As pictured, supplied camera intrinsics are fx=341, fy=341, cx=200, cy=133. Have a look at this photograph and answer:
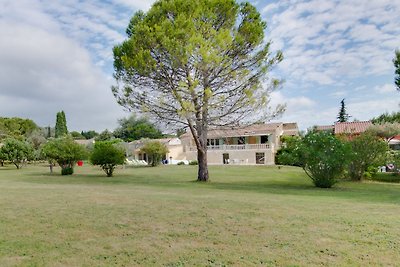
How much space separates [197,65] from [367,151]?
39.2 ft

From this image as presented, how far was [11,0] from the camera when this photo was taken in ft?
40.0

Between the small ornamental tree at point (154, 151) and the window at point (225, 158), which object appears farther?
the window at point (225, 158)

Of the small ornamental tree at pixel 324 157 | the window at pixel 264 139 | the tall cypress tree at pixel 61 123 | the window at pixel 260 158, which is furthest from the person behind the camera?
the tall cypress tree at pixel 61 123

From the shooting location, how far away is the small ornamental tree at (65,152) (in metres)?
24.7

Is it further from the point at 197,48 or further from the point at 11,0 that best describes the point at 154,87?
the point at 11,0

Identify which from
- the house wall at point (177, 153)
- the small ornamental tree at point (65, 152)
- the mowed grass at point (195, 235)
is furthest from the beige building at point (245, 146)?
the mowed grass at point (195, 235)

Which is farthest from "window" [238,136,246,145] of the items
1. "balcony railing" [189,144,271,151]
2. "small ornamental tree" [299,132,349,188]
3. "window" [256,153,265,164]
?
"small ornamental tree" [299,132,349,188]

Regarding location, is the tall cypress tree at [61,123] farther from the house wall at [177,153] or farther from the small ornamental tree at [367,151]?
the small ornamental tree at [367,151]

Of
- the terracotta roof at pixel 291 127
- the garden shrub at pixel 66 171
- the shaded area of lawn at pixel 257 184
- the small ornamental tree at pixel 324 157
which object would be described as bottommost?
the shaded area of lawn at pixel 257 184

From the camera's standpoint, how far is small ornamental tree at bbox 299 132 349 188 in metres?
16.2

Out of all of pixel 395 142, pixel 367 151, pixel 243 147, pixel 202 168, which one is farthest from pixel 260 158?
pixel 202 168

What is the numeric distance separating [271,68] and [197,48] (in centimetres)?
487

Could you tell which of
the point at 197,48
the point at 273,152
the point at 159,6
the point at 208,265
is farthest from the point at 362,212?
the point at 273,152

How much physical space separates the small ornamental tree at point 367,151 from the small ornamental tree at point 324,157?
4894 mm
